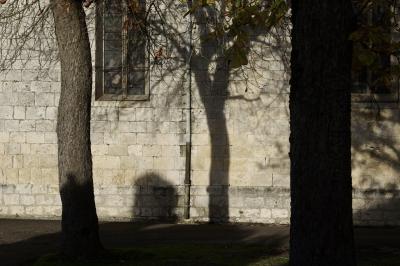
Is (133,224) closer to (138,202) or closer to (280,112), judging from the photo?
(138,202)

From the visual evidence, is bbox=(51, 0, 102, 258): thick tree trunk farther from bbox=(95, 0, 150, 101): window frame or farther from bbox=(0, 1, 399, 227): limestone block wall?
bbox=(95, 0, 150, 101): window frame

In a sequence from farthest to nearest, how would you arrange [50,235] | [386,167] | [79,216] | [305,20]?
[386,167] < [50,235] < [79,216] < [305,20]

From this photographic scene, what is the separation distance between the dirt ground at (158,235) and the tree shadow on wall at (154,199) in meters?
0.35

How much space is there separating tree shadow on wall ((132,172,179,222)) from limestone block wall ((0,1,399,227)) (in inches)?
0.8

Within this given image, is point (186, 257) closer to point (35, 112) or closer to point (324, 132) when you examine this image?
point (324, 132)

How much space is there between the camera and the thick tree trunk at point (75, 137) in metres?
10.8

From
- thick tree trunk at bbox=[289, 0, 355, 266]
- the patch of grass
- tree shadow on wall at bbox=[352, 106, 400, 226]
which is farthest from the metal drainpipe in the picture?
thick tree trunk at bbox=[289, 0, 355, 266]

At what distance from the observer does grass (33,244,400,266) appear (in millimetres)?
11023

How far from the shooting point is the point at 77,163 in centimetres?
1089

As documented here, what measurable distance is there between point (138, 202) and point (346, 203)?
10.3 meters

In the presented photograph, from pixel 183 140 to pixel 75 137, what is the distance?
616 centimetres

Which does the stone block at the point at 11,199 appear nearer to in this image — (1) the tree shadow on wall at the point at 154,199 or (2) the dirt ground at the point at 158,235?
(2) the dirt ground at the point at 158,235

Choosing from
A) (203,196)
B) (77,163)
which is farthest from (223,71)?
(77,163)

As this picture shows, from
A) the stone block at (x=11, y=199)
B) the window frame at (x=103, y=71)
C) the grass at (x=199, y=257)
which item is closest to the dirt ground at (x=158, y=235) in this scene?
the stone block at (x=11, y=199)
